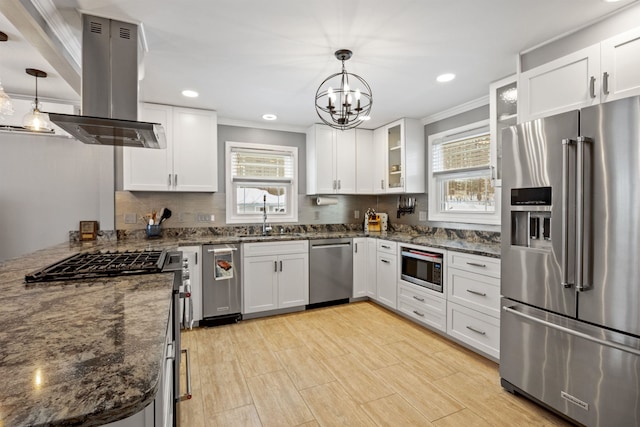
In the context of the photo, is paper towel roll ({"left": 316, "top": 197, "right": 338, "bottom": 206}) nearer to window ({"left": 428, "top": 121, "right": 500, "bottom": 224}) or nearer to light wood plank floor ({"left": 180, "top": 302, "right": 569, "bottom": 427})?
window ({"left": 428, "top": 121, "right": 500, "bottom": 224})

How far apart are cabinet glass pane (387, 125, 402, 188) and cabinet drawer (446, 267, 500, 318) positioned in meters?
1.56

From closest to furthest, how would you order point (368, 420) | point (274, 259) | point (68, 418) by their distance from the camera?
1. point (68, 418)
2. point (368, 420)
3. point (274, 259)

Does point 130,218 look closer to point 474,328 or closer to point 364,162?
point 364,162

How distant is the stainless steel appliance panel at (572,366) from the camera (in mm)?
1529

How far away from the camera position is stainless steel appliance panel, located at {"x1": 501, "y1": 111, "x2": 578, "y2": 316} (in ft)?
5.86

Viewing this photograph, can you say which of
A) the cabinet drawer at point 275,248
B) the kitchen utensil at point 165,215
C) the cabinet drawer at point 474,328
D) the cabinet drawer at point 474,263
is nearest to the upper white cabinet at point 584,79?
the cabinet drawer at point 474,263

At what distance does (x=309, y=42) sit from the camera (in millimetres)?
2133

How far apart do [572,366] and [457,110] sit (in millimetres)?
2730

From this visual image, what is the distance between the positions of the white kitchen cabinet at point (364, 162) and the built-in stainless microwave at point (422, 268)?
126 cm

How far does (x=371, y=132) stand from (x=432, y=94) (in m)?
1.40

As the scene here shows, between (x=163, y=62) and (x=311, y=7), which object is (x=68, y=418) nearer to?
(x=311, y=7)

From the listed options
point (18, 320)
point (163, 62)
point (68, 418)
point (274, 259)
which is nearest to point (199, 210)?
point (274, 259)

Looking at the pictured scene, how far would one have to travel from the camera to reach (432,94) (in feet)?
10.3

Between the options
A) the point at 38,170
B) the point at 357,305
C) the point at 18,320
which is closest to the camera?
the point at 18,320
